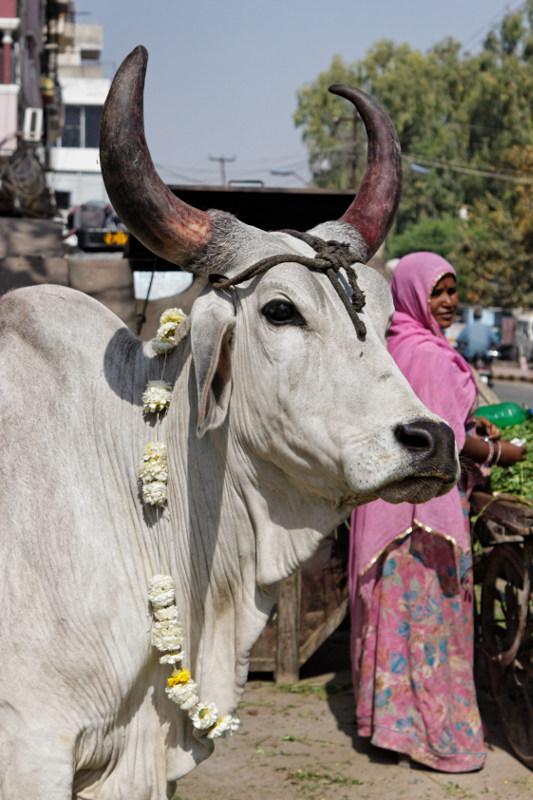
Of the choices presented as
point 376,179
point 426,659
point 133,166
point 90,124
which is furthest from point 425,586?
point 90,124

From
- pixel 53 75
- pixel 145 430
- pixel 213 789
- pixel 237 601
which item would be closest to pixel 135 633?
pixel 237 601

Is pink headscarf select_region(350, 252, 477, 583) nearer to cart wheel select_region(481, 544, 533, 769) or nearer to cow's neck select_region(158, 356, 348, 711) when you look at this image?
cart wheel select_region(481, 544, 533, 769)

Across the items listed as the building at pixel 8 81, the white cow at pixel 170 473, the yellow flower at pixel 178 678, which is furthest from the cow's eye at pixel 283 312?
the building at pixel 8 81

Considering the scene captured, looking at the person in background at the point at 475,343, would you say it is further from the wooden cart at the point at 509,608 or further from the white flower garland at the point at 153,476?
the white flower garland at the point at 153,476

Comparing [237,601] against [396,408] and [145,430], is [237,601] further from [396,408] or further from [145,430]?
[396,408]

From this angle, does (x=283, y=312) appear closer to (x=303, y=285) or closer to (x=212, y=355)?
(x=303, y=285)

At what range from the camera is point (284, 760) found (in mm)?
5168

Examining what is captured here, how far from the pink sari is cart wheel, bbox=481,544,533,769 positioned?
225 mm

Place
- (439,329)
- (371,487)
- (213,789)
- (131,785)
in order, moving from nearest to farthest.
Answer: (371,487)
(131,785)
(213,789)
(439,329)

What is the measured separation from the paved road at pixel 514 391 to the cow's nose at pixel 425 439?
729 inches

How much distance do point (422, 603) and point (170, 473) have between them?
262 centimetres

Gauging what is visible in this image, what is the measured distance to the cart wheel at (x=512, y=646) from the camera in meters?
5.11

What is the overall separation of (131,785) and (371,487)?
33.9 inches

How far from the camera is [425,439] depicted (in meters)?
2.37
